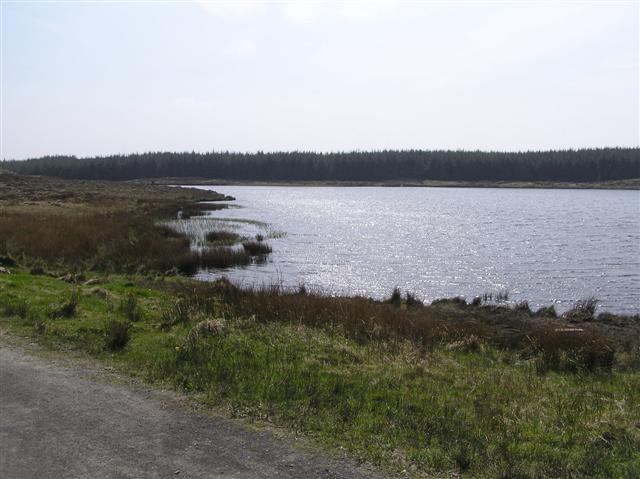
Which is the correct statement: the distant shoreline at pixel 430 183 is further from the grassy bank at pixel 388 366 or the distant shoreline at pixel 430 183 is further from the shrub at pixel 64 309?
the shrub at pixel 64 309

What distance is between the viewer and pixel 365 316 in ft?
48.4

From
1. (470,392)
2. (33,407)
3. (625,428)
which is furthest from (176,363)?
(625,428)

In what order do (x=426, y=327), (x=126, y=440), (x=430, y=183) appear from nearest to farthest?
1. (x=126, y=440)
2. (x=426, y=327)
3. (x=430, y=183)

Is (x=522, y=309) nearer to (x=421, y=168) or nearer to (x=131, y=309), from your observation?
(x=131, y=309)

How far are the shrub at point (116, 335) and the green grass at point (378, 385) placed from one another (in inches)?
1.4

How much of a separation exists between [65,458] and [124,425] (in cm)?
94

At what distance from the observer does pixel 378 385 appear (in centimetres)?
852

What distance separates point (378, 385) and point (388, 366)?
1.36m

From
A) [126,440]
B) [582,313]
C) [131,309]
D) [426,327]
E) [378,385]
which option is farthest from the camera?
[582,313]

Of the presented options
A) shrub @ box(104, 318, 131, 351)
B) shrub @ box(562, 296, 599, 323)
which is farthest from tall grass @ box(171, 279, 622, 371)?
shrub @ box(104, 318, 131, 351)

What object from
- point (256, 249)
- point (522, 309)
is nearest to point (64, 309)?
point (522, 309)

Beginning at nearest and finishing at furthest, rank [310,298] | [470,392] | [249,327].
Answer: [470,392] < [249,327] < [310,298]

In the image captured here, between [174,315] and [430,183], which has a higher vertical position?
[430,183]

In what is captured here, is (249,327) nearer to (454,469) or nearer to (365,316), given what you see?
(365,316)
